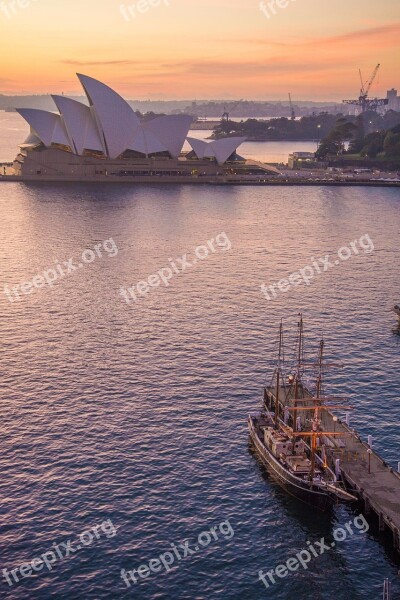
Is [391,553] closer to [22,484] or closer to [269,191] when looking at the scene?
[22,484]

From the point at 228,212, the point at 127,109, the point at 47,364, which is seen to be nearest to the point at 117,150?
the point at 127,109

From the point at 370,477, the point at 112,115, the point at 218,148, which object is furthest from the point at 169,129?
the point at 370,477

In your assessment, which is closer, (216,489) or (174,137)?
(216,489)

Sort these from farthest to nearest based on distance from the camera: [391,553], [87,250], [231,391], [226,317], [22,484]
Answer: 1. [87,250]
2. [226,317]
3. [231,391]
4. [22,484]
5. [391,553]

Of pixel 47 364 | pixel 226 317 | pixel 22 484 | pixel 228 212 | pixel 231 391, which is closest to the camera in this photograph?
pixel 22 484
